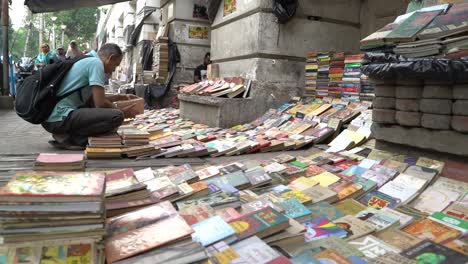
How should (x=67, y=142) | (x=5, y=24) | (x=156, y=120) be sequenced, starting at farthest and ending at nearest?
(x=5, y=24), (x=156, y=120), (x=67, y=142)

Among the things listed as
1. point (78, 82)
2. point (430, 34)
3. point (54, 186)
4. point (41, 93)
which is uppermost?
point (430, 34)

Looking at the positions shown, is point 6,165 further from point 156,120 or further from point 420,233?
point 156,120

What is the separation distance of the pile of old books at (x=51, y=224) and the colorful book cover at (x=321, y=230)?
3.04 feet

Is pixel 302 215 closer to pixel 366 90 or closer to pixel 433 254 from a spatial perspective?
pixel 433 254

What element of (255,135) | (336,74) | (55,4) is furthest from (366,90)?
(55,4)

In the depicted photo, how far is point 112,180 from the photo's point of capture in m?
2.05

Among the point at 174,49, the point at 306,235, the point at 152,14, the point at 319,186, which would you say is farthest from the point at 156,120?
the point at 152,14

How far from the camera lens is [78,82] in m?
3.64

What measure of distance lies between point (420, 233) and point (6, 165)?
2.90 m

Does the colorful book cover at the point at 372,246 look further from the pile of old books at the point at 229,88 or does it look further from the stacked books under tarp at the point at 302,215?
the pile of old books at the point at 229,88

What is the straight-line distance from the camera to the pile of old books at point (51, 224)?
1.31 meters

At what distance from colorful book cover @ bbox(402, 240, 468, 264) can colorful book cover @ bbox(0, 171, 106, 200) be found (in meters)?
1.28

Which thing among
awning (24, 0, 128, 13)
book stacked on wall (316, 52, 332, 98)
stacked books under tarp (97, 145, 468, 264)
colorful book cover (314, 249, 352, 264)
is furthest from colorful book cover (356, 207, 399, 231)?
awning (24, 0, 128, 13)

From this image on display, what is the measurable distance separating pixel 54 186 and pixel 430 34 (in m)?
2.52
